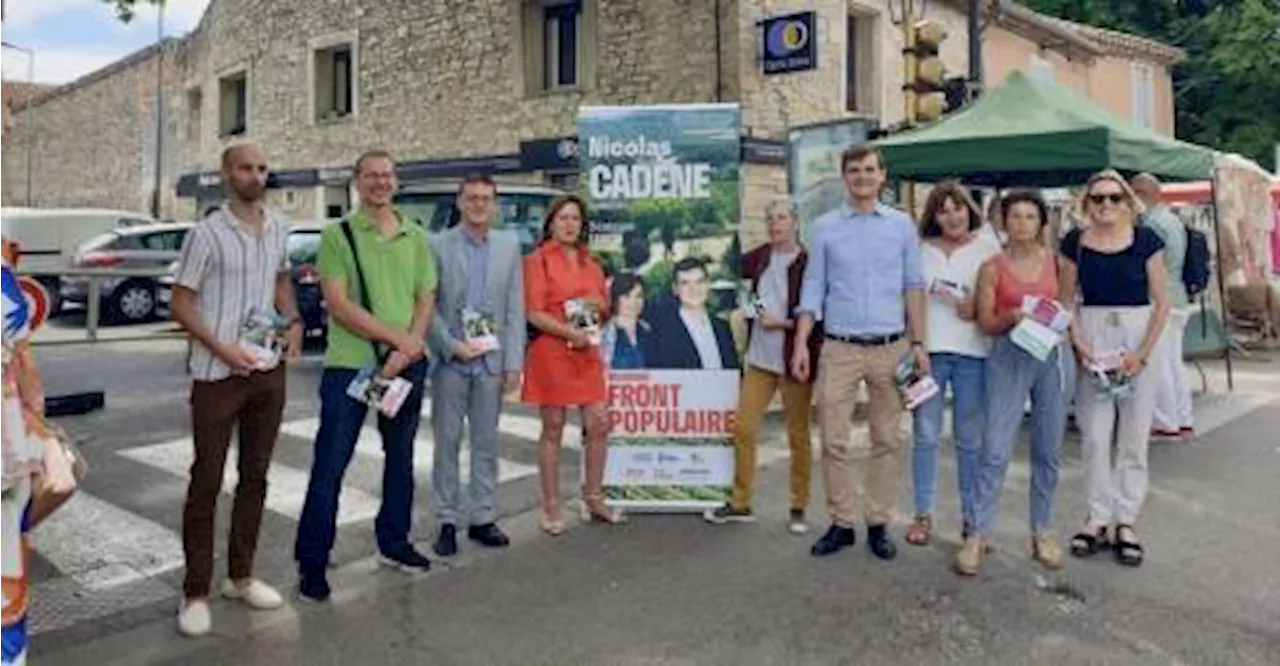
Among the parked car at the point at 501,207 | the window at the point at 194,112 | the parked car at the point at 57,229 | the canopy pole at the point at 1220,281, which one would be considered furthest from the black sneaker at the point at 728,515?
the window at the point at 194,112

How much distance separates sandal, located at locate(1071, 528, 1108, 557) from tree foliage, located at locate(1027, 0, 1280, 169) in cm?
2362

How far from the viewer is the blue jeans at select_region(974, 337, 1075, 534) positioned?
5305 mm

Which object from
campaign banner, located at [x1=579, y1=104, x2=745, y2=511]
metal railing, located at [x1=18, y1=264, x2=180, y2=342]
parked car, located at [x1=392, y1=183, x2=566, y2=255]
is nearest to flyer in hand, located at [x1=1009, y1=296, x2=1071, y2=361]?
campaign banner, located at [x1=579, y1=104, x2=745, y2=511]

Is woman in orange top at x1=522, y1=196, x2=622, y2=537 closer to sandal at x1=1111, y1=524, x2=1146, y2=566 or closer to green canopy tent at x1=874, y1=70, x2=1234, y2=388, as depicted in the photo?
sandal at x1=1111, y1=524, x2=1146, y2=566

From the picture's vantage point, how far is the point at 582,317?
5.82 m

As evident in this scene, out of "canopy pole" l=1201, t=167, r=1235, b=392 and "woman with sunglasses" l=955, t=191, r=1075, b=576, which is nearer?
"woman with sunglasses" l=955, t=191, r=1075, b=576

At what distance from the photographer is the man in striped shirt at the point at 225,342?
4.43 metres

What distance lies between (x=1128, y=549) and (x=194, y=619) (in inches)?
168

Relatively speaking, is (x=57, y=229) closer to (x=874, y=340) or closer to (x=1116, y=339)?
(x=874, y=340)

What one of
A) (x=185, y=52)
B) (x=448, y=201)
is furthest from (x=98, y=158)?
(x=448, y=201)

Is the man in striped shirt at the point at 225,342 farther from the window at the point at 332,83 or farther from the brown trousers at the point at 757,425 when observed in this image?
the window at the point at 332,83

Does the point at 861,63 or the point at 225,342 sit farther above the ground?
the point at 861,63

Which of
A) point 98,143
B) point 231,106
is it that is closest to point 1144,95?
point 231,106

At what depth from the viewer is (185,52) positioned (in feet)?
85.8
